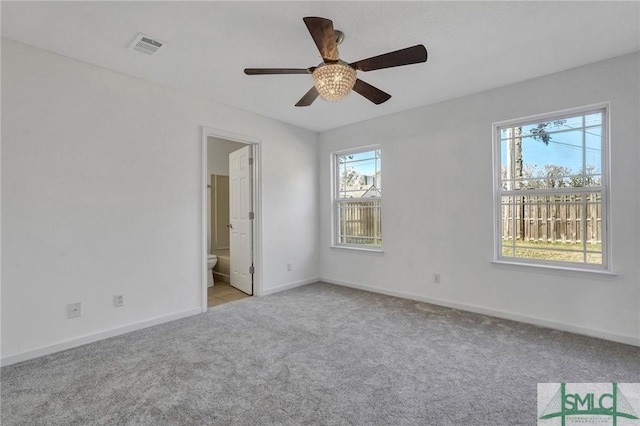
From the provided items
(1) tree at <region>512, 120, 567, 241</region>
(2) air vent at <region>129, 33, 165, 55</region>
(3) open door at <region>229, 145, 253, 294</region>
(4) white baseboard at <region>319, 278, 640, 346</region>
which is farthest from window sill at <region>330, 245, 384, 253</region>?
(2) air vent at <region>129, 33, 165, 55</region>

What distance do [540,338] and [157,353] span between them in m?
3.27

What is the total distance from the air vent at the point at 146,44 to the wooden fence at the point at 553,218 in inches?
144

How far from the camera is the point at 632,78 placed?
250 centimetres

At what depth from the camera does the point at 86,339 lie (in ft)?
8.45

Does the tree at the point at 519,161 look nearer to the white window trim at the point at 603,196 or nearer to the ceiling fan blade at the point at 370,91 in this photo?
the white window trim at the point at 603,196

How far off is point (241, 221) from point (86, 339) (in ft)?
7.24

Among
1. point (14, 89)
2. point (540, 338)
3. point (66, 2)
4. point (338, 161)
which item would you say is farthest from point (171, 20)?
point (540, 338)

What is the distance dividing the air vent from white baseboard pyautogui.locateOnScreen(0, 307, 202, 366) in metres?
2.46

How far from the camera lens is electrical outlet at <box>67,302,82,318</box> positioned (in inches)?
98.7

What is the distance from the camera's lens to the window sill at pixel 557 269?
2.63 m

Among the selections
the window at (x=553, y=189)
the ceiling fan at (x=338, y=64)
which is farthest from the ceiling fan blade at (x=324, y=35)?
the window at (x=553, y=189)

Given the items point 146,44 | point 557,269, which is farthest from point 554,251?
point 146,44

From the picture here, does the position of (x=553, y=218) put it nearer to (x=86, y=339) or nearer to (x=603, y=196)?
(x=603, y=196)

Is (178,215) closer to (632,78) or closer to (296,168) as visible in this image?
(296,168)
